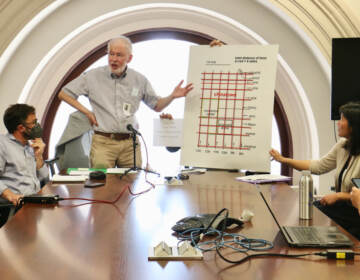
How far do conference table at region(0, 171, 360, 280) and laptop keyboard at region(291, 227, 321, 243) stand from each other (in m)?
0.06

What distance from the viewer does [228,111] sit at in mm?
3330

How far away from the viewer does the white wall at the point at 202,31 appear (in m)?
5.70

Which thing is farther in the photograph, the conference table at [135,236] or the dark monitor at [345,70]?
the dark monitor at [345,70]

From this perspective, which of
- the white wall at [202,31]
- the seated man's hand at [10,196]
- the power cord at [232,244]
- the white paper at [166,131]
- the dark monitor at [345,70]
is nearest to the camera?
the power cord at [232,244]

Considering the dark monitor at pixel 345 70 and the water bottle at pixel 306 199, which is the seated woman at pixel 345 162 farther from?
the water bottle at pixel 306 199

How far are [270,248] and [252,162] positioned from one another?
1.67 m

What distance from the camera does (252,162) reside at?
10.7ft

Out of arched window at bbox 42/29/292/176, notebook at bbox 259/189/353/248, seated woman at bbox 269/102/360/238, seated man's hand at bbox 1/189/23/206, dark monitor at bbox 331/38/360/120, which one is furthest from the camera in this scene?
arched window at bbox 42/29/292/176

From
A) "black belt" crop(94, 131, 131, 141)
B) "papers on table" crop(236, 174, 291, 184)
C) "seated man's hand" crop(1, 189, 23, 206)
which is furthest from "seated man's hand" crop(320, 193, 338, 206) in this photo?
"seated man's hand" crop(1, 189, 23, 206)

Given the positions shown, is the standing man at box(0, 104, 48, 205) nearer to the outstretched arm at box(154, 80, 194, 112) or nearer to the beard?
the beard

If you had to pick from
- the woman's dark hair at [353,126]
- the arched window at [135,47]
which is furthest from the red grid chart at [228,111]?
the arched window at [135,47]

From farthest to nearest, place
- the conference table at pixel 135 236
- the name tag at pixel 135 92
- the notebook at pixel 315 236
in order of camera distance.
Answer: the name tag at pixel 135 92 < the notebook at pixel 315 236 < the conference table at pixel 135 236

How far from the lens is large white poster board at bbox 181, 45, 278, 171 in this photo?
325 centimetres

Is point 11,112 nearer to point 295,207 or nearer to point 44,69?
point 295,207
